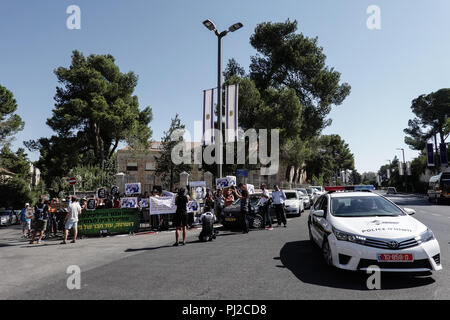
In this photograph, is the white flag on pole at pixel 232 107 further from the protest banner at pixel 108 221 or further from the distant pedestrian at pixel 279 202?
the protest banner at pixel 108 221

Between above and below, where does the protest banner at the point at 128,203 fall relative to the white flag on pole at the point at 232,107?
below

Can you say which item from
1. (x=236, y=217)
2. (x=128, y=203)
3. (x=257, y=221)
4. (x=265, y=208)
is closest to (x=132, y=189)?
(x=128, y=203)

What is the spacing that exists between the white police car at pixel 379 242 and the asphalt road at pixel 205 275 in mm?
313

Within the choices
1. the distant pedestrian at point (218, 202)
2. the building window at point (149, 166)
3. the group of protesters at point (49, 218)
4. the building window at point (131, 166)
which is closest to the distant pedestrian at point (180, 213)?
the group of protesters at point (49, 218)

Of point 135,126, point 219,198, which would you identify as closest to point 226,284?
point 219,198

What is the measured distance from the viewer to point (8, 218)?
953 inches

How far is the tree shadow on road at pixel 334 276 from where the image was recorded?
4.96 metres

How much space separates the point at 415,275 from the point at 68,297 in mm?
5615

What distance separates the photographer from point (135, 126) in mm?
35656

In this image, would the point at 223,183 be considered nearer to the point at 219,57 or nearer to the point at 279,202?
the point at 279,202

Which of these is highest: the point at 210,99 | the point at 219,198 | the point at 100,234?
the point at 210,99

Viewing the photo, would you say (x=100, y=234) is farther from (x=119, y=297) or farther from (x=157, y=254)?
(x=119, y=297)
